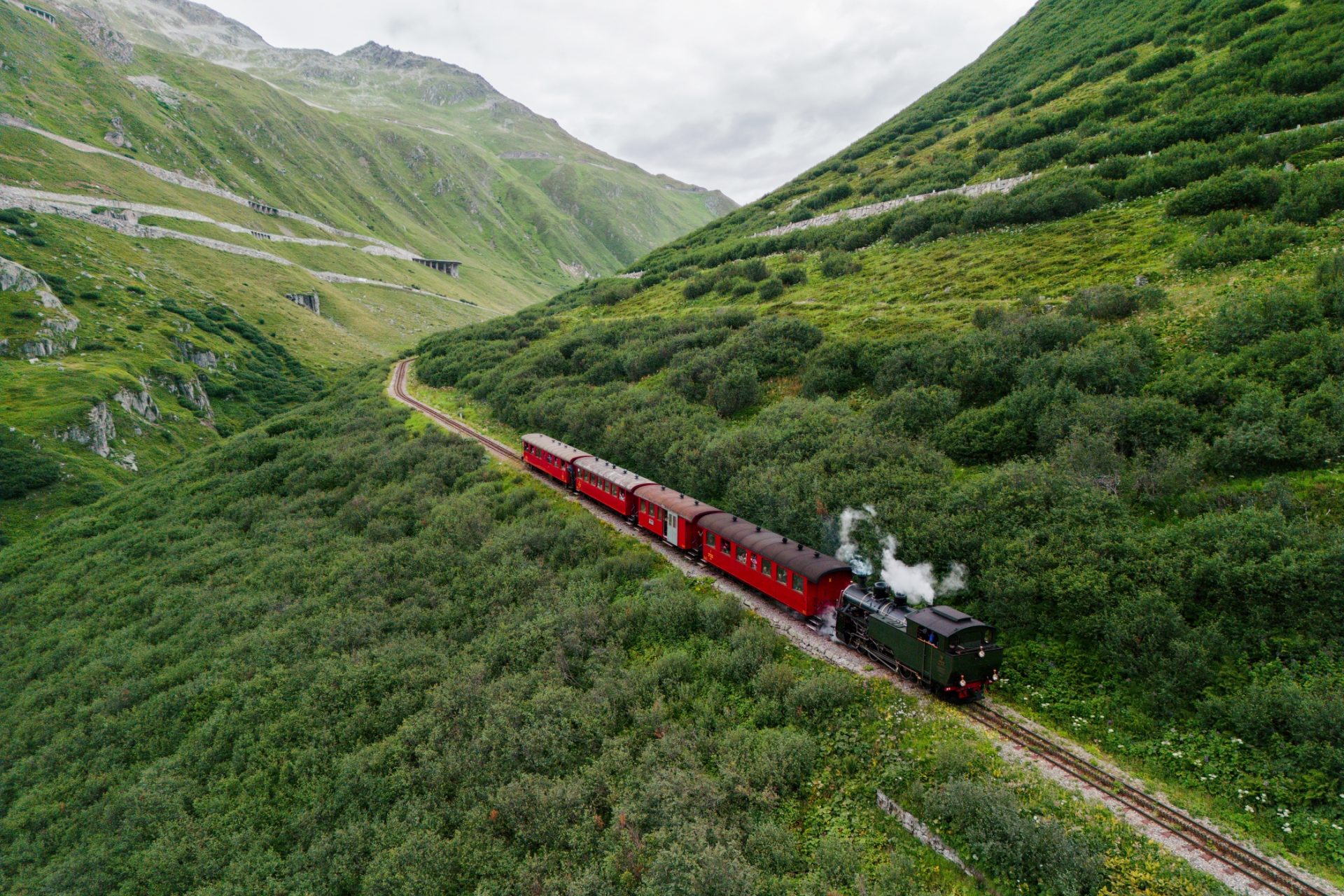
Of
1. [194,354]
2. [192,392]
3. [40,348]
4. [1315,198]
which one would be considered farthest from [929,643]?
[194,354]

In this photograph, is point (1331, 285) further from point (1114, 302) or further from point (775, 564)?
point (775, 564)

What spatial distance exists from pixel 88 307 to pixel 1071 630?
97139 mm

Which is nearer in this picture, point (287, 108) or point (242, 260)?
point (242, 260)

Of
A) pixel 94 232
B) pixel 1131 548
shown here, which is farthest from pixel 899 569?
pixel 94 232

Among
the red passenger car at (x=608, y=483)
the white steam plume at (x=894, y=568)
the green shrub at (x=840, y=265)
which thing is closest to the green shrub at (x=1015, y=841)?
the white steam plume at (x=894, y=568)

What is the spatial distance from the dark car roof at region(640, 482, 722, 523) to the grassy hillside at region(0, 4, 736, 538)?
171ft

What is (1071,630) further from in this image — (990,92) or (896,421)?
(990,92)

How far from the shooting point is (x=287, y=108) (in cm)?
18312

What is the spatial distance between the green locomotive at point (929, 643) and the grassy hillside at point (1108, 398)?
6.15ft

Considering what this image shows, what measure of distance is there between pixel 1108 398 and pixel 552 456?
87.8 ft

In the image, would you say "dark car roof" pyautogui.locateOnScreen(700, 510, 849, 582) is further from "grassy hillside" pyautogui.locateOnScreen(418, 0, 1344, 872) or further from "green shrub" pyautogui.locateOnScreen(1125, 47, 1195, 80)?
"green shrub" pyautogui.locateOnScreen(1125, 47, 1195, 80)

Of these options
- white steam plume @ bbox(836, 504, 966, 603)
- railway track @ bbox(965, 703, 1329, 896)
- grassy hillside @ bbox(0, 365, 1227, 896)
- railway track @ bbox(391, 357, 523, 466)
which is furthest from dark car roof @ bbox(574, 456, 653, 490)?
railway track @ bbox(965, 703, 1329, 896)

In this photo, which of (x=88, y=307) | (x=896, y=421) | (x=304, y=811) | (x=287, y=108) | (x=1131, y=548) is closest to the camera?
(x=1131, y=548)

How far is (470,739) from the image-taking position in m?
17.1
